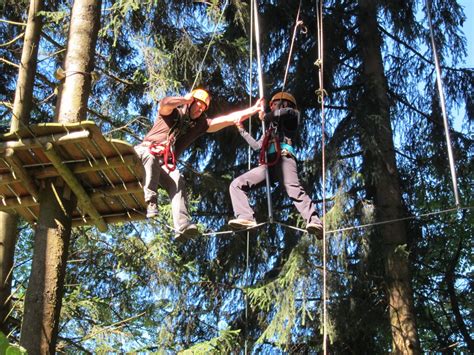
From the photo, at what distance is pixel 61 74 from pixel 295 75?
574 cm

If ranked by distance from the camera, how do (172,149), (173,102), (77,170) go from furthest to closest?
(172,149) < (77,170) < (173,102)

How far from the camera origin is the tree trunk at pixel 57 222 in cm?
541

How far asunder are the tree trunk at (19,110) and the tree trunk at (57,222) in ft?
4.29

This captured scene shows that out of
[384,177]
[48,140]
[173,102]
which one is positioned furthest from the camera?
[384,177]

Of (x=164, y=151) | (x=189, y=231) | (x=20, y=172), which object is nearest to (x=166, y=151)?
(x=164, y=151)

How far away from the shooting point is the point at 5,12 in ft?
34.6

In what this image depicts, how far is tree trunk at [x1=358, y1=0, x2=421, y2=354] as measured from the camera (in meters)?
9.52

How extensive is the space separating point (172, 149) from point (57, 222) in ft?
3.44

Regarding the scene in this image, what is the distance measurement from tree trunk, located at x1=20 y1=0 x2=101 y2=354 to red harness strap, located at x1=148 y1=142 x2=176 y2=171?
649 millimetres

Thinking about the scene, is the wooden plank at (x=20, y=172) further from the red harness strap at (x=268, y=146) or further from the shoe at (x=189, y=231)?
the red harness strap at (x=268, y=146)

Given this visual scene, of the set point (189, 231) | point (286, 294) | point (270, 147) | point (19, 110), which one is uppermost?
point (19, 110)

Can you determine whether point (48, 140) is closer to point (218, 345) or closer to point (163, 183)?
point (163, 183)

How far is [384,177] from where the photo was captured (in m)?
10.6

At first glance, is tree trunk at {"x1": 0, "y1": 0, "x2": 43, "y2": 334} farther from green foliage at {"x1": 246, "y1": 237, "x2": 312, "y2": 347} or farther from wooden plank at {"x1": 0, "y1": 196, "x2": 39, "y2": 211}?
green foliage at {"x1": 246, "y1": 237, "x2": 312, "y2": 347}
